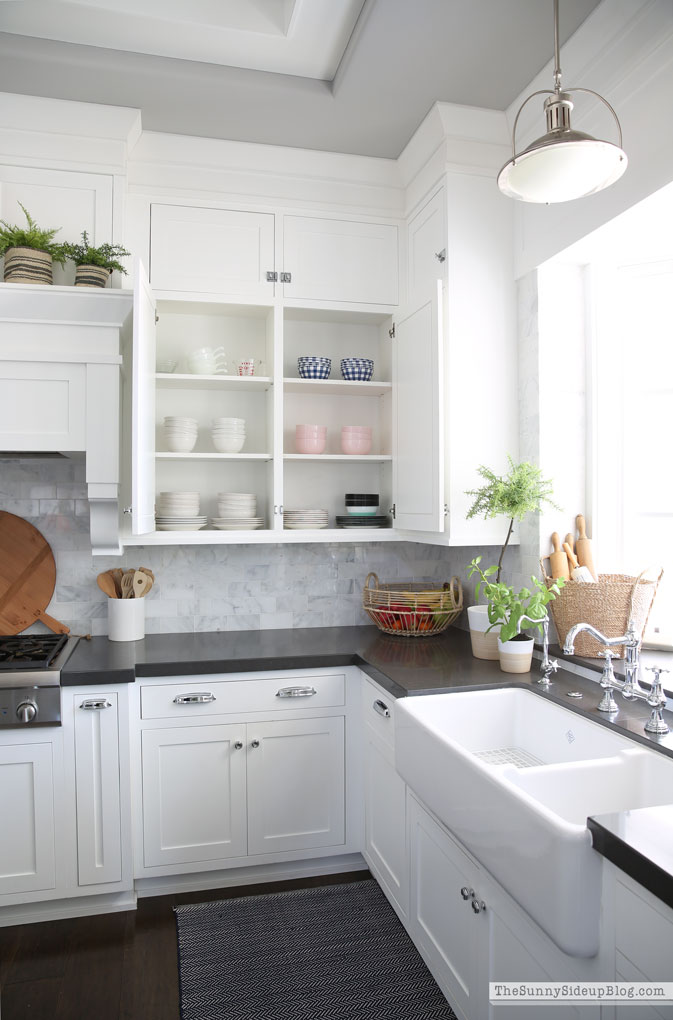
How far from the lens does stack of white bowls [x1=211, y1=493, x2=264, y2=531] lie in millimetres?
2783

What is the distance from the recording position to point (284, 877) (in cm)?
257

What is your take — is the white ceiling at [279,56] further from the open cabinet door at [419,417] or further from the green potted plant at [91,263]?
Result: the open cabinet door at [419,417]

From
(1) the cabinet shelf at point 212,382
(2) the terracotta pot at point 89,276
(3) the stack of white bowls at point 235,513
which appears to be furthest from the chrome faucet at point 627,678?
(2) the terracotta pot at point 89,276

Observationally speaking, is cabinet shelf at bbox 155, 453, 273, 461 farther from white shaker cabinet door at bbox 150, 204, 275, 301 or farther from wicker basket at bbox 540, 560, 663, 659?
wicker basket at bbox 540, 560, 663, 659

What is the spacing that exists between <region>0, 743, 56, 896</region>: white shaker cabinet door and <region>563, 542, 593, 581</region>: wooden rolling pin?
1872mm

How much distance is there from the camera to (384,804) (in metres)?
2.29

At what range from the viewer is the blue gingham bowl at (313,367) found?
290 centimetres

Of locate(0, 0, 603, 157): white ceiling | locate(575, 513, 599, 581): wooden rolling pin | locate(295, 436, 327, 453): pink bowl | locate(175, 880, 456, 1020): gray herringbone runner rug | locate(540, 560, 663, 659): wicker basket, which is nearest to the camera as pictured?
locate(175, 880, 456, 1020): gray herringbone runner rug

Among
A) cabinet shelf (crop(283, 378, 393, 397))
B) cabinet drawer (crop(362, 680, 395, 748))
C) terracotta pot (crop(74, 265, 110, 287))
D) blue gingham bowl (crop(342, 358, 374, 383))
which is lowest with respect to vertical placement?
cabinet drawer (crop(362, 680, 395, 748))

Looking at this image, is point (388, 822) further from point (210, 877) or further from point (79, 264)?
point (79, 264)

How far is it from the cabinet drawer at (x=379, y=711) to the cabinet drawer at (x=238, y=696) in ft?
0.35

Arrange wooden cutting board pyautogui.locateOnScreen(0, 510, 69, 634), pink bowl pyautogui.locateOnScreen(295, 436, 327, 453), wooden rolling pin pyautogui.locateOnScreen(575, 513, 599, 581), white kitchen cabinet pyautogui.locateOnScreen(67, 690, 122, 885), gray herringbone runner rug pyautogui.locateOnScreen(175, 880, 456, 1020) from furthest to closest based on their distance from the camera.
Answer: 1. pink bowl pyautogui.locateOnScreen(295, 436, 327, 453)
2. wooden cutting board pyautogui.locateOnScreen(0, 510, 69, 634)
3. wooden rolling pin pyautogui.locateOnScreen(575, 513, 599, 581)
4. white kitchen cabinet pyautogui.locateOnScreen(67, 690, 122, 885)
5. gray herringbone runner rug pyautogui.locateOnScreen(175, 880, 456, 1020)

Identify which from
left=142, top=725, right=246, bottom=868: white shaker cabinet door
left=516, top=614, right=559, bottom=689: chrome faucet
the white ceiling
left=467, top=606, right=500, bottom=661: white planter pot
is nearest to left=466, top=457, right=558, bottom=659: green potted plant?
left=467, top=606, right=500, bottom=661: white planter pot

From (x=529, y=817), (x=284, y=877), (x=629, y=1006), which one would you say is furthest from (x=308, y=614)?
(x=629, y=1006)
